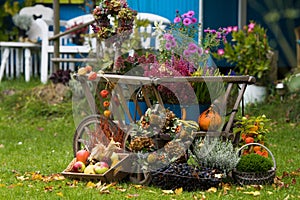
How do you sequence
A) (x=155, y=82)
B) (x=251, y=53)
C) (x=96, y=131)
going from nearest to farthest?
(x=155, y=82) → (x=96, y=131) → (x=251, y=53)

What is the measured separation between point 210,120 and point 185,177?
57 cm

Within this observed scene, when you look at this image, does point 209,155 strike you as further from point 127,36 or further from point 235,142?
point 127,36

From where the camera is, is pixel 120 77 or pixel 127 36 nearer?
pixel 120 77

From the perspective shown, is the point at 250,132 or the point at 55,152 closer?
the point at 250,132

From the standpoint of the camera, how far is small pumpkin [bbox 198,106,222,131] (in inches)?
200

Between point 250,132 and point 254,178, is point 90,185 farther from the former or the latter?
point 250,132

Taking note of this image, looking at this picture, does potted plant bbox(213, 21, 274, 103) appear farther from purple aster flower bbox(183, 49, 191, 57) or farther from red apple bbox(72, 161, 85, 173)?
red apple bbox(72, 161, 85, 173)

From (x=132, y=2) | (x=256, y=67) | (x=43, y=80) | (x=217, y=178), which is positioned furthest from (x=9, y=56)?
(x=217, y=178)

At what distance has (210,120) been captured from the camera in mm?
5066

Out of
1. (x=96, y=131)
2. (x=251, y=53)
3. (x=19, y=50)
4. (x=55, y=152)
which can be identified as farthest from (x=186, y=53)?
(x=19, y=50)

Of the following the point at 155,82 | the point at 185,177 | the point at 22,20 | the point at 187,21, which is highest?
the point at 22,20

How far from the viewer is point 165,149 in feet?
16.3

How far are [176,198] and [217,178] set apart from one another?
428mm

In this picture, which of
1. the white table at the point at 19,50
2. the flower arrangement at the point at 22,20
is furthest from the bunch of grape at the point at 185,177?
the flower arrangement at the point at 22,20
